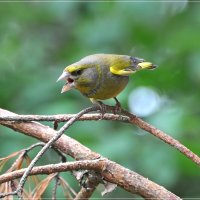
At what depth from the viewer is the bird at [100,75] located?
1639 millimetres

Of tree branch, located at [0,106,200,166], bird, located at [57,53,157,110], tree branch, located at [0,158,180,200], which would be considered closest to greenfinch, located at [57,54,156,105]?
bird, located at [57,53,157,110]

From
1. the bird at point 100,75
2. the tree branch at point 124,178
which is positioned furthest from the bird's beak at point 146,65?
the tree branch at point 124,178

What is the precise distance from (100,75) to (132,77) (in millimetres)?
907

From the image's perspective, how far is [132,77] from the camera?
268cm

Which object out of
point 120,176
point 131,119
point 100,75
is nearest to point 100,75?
point 100,75

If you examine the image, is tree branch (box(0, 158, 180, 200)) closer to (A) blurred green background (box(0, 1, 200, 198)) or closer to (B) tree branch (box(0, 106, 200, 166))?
(B) tree branch (box(0, 106, 200, 166))

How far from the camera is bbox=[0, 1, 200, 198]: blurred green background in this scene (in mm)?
2402

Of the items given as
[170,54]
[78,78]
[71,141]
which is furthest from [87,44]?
[71,141]

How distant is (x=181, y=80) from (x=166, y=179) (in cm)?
60

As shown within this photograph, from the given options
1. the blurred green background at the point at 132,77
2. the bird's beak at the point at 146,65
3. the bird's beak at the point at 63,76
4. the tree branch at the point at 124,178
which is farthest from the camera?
the blurred green background at the point at 132,77

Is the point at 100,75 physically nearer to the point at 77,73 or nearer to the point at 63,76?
the point at 77,73

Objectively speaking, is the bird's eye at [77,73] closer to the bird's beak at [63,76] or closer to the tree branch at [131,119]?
the bird's beak at [63,76]

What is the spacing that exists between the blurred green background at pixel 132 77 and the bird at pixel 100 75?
525 millimetres

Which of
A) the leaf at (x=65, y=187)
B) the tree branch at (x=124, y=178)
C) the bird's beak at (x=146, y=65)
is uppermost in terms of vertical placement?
the bird's beak at (x=146, y=65)
